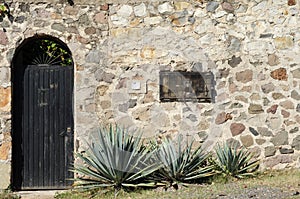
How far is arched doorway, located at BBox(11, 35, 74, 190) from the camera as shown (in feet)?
33.3

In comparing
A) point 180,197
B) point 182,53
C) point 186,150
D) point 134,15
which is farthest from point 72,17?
point 180,197

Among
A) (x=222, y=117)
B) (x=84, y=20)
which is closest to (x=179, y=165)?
(x=222, y=117)

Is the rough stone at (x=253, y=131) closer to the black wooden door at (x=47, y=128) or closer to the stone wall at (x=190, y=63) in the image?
the stone wall at (x=190, y=63)

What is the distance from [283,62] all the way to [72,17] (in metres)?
3.63

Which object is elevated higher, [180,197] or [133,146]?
[133,146]

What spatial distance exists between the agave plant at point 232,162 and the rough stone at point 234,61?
1.35 m

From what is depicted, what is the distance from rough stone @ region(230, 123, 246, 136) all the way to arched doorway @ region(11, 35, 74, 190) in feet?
8.83

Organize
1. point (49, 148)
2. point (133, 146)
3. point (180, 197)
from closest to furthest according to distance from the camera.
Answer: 1. point (180, 197)
2. point (133, 146)
3. point (49, 148)

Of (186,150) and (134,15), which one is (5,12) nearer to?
(134,15)

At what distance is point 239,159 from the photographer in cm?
998

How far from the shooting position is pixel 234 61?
10.3 meters

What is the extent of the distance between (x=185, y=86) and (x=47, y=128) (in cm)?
241

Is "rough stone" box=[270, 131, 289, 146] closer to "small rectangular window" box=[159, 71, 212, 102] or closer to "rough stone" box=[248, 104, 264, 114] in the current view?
"rough stone" box=[248, 104, 264, 114]

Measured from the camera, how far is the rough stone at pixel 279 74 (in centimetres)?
1038
